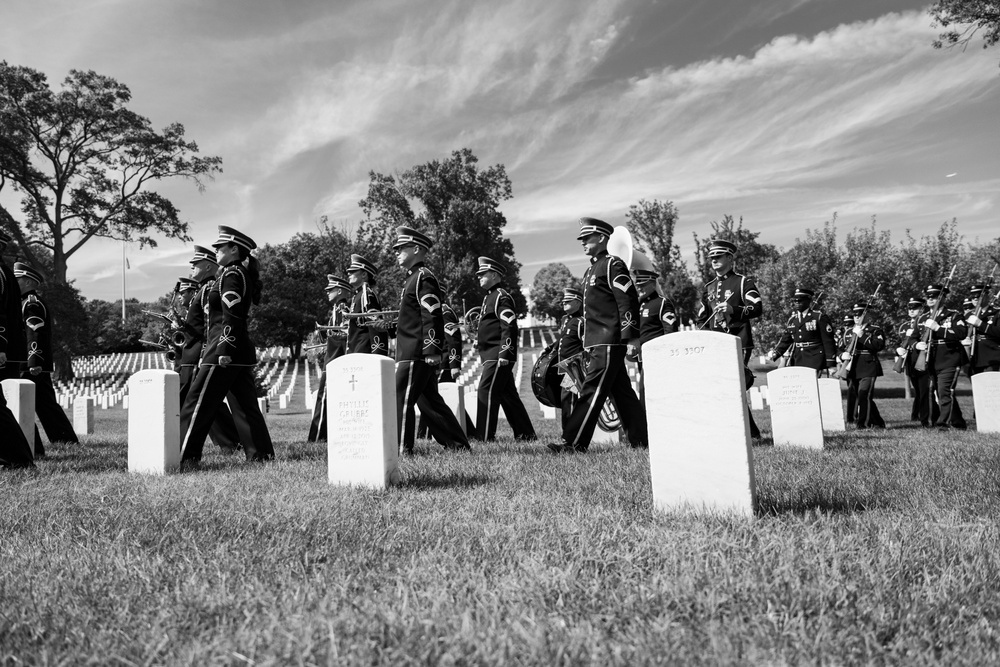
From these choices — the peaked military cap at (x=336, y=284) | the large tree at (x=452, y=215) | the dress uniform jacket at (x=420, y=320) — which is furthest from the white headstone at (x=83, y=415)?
the large tree at (x=452, y=215)

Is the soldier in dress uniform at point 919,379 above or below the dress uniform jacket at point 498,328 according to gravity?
below

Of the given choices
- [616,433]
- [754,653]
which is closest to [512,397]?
[616,433]

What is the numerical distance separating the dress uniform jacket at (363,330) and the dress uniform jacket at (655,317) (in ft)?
13.6

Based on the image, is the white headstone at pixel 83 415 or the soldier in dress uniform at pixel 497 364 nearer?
the soldier in dress uniform at pixel 497 364

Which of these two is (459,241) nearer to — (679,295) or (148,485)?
(679,295)

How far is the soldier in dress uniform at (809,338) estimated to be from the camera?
11.9m

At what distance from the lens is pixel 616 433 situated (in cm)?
894

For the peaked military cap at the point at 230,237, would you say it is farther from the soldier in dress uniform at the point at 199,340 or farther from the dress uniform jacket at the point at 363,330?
the dress uniform jacket at the point at 363,330

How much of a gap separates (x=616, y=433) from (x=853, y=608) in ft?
21.6

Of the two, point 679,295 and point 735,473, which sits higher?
point 679,295

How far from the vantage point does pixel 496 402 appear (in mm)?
9062

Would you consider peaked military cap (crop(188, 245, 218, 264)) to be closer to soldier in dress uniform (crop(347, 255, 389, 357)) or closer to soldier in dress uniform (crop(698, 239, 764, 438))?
soldier in dress uniform (crop(347, 255, 389, 357))

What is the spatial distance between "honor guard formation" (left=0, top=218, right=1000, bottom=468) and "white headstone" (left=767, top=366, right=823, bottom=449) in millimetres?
564

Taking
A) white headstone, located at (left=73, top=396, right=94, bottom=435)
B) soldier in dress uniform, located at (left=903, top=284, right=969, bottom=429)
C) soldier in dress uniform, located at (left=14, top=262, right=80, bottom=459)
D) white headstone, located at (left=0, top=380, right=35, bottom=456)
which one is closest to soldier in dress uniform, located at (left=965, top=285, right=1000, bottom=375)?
soldier in dress uniform, located at (left=903, top=284, right=969, bottom=429)
